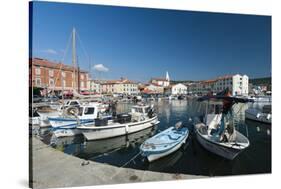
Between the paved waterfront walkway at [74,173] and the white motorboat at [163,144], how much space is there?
1.26 ft

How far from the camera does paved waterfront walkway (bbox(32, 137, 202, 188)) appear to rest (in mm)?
2564

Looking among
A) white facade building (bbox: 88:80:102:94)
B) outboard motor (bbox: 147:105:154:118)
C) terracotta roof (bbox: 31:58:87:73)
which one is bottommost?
outboard motor (bbox: 147:105:154:118)

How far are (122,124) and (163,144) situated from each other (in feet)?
5.06

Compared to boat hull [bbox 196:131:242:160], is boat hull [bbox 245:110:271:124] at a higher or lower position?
higher

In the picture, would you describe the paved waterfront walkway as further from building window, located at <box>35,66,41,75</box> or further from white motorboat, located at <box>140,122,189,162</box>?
building window, located at <box>35,66,41,75</box>

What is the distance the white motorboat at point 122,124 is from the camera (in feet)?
14.5

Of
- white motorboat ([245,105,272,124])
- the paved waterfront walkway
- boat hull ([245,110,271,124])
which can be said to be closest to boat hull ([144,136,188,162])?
the paved waterfront walkway

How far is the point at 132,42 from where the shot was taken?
3246mm

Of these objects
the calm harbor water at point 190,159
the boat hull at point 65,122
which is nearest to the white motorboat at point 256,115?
the calm harbor water at point 190,159

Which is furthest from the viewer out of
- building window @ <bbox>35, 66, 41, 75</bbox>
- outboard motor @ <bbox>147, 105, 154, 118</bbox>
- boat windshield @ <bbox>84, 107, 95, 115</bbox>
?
outboard motor @ <bbox>147, 105, 154, 118</bbox>

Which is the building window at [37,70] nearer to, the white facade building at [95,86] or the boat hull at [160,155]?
the white facade building at [95,86]

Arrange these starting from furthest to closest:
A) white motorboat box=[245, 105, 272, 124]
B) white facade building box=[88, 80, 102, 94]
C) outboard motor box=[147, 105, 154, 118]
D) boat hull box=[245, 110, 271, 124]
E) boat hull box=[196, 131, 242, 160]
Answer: outboard motor box=[147, 105, 154, 118] < boat hull box=[245, 110, 271, 124] < white motorboat box=[245, 105, 272, 124] < white facade building box=[88, 80, 102, 94] < boat hull box=[196, 131, 242, 160]

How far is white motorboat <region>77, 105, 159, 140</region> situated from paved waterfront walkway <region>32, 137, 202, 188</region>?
1.39 metres

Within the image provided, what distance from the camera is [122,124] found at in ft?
15.5
